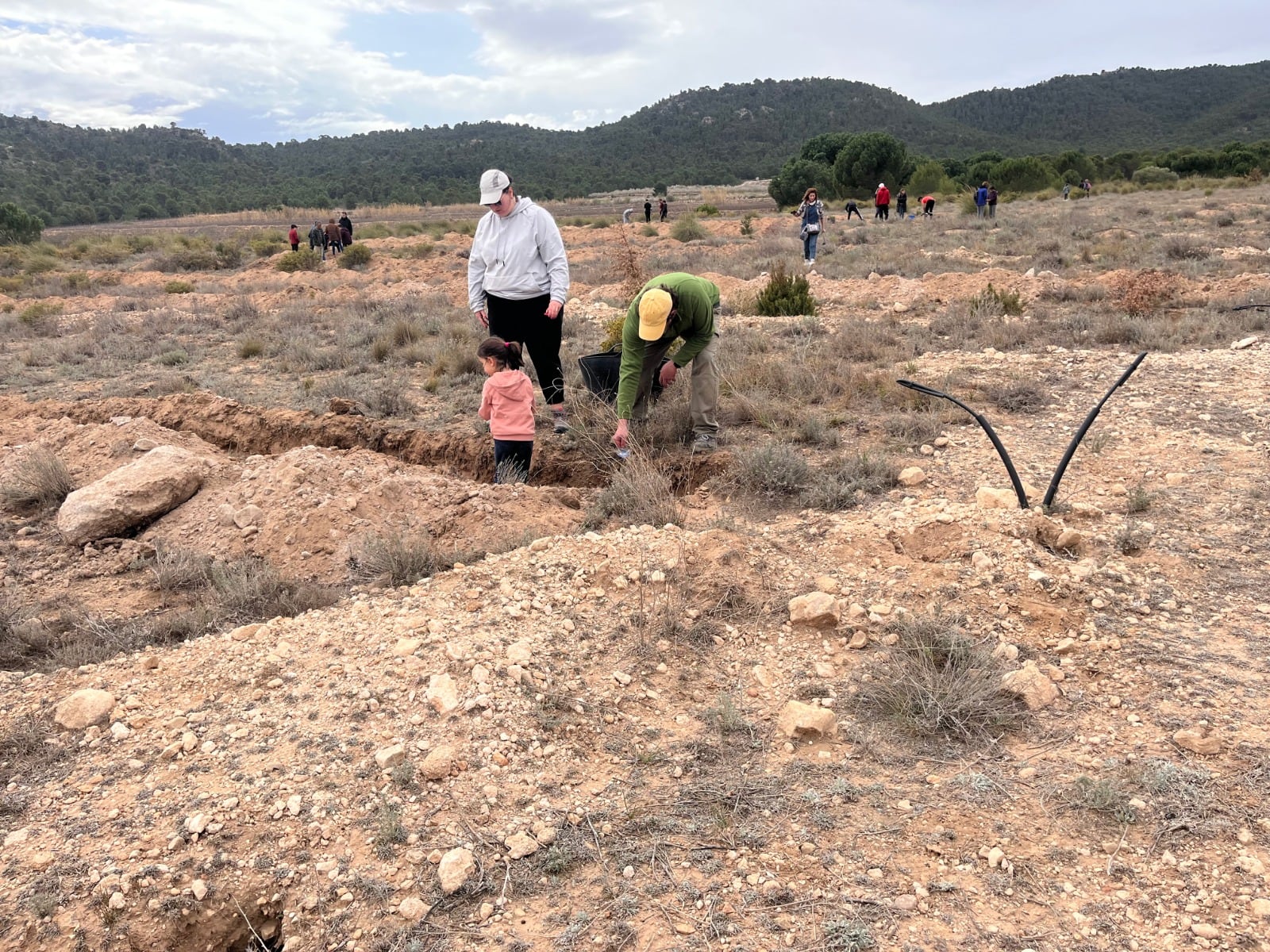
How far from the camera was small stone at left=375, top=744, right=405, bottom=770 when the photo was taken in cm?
255

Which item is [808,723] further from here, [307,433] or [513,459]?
[307,433]

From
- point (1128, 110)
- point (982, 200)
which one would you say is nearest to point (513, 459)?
point (982, 200)

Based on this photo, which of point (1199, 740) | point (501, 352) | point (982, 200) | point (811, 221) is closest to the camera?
point (1199, 740)

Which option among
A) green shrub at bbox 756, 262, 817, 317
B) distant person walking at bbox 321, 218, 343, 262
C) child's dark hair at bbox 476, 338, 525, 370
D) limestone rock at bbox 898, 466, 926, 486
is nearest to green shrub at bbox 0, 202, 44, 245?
distant person walking at bbox 321, 218, 343, 262

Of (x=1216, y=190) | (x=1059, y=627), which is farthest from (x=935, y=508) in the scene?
(x=1216, y=190)

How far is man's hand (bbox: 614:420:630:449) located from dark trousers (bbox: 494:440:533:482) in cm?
62

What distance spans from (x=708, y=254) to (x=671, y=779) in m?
15.5

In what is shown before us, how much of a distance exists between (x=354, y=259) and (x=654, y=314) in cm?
1914

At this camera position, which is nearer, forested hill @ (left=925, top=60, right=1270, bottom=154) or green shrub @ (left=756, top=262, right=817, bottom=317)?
green shrub @ (left=756, top=262, right=817, bottom=317)

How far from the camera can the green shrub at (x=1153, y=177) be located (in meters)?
34.4

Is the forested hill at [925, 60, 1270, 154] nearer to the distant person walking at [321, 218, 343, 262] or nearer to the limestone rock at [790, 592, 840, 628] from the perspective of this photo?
the distant person walking at [321, 218, 343, 262]

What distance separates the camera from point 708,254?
1684 centimetres

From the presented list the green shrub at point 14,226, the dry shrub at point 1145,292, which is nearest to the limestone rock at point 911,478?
the dry shrub at point 1145,292

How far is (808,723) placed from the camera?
8.75 ft
